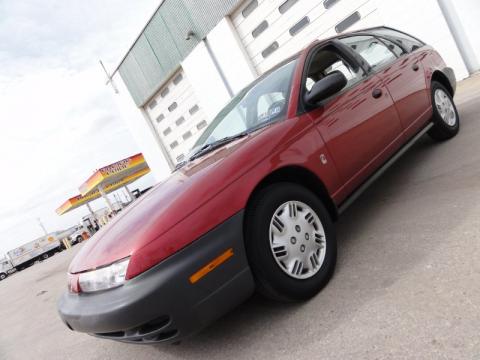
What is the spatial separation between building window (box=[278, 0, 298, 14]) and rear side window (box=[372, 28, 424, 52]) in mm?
6530

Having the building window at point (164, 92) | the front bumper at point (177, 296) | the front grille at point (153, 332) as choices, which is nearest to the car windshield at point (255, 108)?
the front bumper at point (177, 296)

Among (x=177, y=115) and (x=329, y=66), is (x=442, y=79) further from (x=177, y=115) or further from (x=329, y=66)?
(x=177, y=115)

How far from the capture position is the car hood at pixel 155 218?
191 centimetres

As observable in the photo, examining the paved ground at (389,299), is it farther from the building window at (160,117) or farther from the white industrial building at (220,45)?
the building window at (160,117)

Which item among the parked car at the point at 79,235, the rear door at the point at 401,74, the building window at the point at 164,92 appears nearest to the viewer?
the rear door at the point at 401,74

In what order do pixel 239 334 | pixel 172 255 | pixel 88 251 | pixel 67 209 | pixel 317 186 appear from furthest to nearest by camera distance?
pixel 67 209 < pixel 317 186 < pixel 88 251 < pixel 239 334 < pixel 172 255

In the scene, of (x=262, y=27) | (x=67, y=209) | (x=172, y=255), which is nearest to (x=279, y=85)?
(x=172, y=255)

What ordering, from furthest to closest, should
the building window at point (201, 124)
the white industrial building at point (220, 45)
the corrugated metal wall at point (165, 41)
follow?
the building window at point (201, 124) → the corrugated metal wall at point (165, 41) → the white industrial building at point (220, 45)

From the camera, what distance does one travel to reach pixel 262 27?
11.0m

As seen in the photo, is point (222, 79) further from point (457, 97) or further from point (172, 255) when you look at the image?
point (172, 255)

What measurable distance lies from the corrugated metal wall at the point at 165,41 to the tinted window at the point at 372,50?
857 centimetres

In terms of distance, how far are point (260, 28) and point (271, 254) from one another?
10.2 metres

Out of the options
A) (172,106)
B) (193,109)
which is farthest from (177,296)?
(172,106)

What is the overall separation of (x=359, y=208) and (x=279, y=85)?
1374 mm
